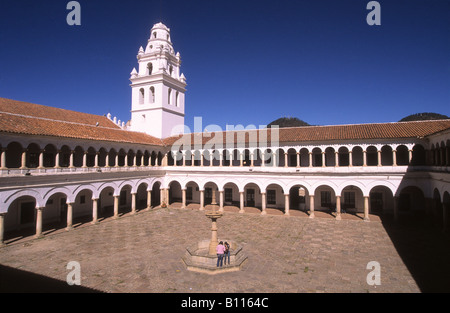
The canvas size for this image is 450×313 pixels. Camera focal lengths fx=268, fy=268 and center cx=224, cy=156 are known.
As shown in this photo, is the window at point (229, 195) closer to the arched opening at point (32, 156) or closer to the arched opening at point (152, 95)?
the arched opening at point (152, 95)

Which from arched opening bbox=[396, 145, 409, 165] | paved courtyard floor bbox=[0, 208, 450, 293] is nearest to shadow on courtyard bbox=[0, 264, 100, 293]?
paved courtyard floor bbox=[0, 208, 450, 293]

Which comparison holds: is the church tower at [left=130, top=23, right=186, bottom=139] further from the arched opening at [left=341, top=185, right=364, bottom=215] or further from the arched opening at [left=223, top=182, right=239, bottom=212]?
the arched opening at [left=341, top=185, right=364, bottom=215]

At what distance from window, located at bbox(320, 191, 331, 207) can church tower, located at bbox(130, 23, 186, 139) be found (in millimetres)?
17653

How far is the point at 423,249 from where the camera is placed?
13.7 m

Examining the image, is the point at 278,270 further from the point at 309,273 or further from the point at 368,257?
the point at 368,257

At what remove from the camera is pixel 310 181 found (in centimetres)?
2230

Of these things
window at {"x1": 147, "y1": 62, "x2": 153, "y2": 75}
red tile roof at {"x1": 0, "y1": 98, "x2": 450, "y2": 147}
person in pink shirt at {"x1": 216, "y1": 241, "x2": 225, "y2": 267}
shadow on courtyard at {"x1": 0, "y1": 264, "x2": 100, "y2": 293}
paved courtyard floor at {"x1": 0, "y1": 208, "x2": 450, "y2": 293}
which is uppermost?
window at {"x1": 147, "y1": 62, "x2": 153, "y2": 75}

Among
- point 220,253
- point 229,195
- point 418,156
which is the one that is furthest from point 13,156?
point 418,156

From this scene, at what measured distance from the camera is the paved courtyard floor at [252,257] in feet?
32.6

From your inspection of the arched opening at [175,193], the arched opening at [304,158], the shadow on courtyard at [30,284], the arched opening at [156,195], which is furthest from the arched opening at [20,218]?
the arched opening at [304,158]

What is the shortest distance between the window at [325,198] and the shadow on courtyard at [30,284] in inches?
806

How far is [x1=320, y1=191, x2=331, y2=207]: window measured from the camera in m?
24.6
